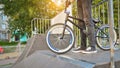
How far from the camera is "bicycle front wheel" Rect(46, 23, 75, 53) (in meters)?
3.54

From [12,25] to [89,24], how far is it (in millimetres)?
14146

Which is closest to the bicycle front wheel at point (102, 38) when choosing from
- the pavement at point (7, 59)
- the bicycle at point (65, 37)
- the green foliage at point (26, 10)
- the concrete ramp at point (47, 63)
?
the bicycle at point (65, 37)

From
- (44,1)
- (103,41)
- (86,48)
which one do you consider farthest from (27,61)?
(44,1)

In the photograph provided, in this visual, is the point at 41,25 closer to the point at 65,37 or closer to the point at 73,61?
the point at 65,37

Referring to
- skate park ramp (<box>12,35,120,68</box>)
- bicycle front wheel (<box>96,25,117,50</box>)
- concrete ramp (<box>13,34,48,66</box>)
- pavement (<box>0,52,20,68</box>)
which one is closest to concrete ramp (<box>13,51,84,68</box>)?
skate park ramp (<box>12,35,120,68</box>)

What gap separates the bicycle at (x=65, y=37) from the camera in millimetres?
3539

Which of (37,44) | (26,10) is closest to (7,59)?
(26,10)

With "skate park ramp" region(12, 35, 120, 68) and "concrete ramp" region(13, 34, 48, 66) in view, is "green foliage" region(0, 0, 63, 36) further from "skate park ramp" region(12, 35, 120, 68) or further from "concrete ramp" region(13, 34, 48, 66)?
"skate park ramp" region(12, 35, 120, 68)

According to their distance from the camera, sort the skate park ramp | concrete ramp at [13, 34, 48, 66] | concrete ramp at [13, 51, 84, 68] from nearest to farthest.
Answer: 1. the skate park ramp
2. concrete ramp at [13, 51, 84, 68]
3. concrete ramp at [13, 34, 48, 66]

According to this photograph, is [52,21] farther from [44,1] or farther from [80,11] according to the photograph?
[44,1]

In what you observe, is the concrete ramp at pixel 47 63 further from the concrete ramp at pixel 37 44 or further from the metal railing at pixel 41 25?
the metal railing at pixel 41 25

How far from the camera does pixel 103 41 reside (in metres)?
3.92

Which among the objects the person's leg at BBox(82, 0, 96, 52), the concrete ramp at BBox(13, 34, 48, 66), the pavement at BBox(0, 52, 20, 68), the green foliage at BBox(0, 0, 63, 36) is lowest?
the pavement at BBox(0, 52, 20, 68)

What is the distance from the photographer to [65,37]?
396 cm
